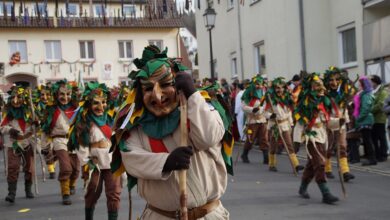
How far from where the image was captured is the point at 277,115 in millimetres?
11312

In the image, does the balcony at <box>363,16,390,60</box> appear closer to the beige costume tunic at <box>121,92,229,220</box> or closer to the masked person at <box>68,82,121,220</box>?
the masked person at <box>68,82,121,220</box>

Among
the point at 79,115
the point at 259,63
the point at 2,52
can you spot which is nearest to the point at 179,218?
the point at 79,115

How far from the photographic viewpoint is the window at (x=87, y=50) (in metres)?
36.7

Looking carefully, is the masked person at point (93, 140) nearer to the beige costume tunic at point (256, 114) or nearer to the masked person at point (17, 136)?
the masked person at point (17, 136)

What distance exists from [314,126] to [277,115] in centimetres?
326

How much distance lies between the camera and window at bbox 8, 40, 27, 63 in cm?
3491

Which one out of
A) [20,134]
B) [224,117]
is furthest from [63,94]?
[224,117]

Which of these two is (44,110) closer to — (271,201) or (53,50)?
(271,201)

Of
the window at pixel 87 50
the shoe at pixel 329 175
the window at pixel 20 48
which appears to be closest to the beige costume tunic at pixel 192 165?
the shoe at pixel 329 175

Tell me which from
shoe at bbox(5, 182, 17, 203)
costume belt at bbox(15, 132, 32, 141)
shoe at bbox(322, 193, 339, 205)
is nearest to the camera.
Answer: shoe at bbox(322, 193, 339, 205)

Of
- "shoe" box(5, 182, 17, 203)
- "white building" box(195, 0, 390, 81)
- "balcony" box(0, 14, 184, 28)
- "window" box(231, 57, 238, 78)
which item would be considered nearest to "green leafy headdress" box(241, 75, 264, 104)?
"white building" box(195, 0, 390, 81)

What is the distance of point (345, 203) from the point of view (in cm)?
757

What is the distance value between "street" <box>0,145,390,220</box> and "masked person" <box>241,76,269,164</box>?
148 cm

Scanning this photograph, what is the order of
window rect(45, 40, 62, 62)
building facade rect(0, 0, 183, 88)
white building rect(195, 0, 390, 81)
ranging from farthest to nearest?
window rect(45, 40, 62, 62) → building facade rect(0, 0, 183, 88) → white building rect(195, 0, 390, 81)
